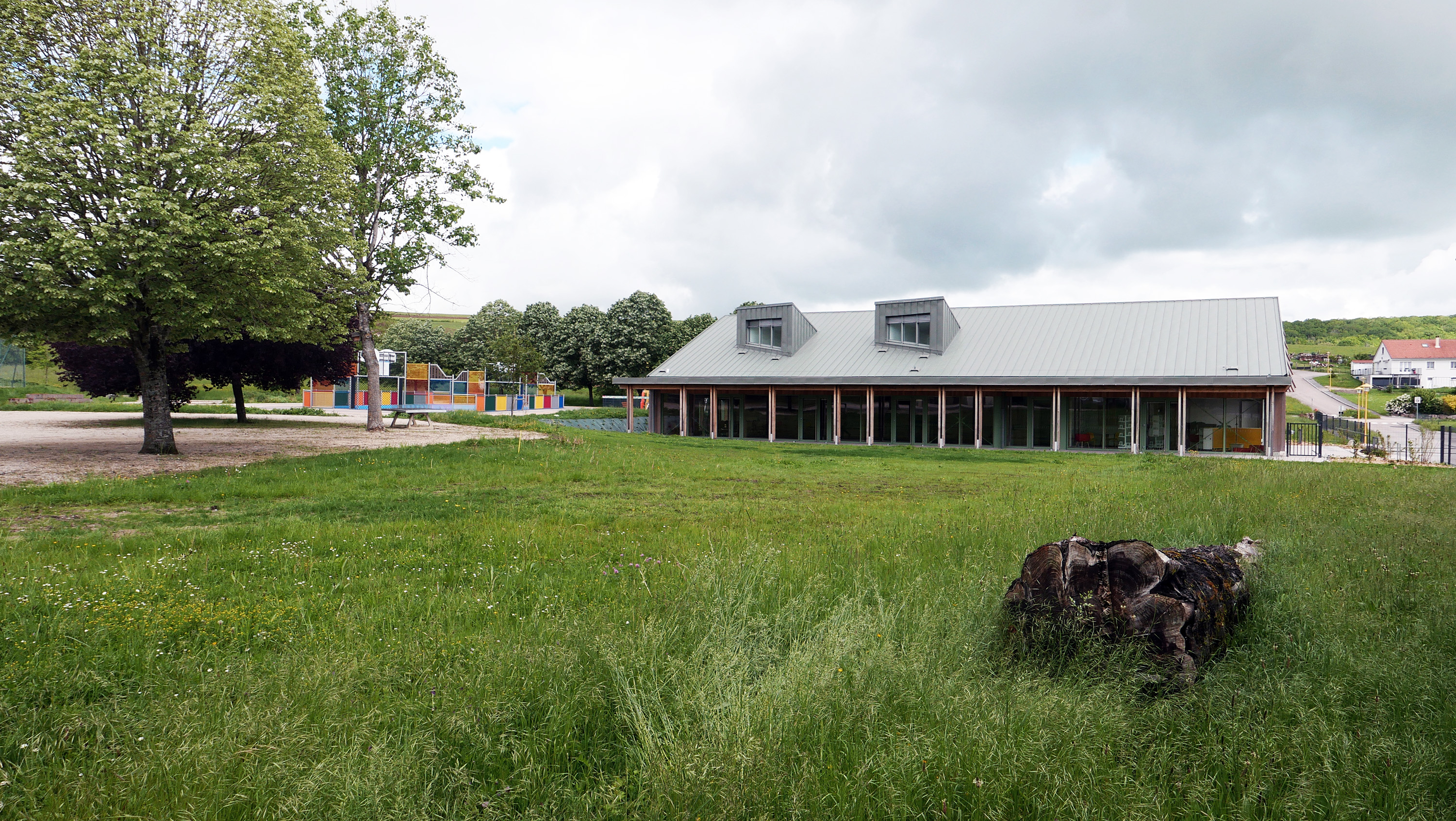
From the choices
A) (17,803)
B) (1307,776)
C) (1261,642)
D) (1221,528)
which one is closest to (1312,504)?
(1221,528)

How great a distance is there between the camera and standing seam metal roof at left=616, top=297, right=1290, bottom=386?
26516mm

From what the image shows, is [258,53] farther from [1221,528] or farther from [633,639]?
[1221,528]

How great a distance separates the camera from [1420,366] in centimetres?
9681

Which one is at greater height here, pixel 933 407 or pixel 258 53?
pixel 258 53

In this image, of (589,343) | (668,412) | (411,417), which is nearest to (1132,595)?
(411,417)

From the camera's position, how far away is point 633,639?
395 centimetres

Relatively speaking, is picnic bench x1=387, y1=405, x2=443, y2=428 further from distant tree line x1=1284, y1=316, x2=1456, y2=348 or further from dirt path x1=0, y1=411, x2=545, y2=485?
distant tree line x1=1284, y1=316, x2=1456, y2=348

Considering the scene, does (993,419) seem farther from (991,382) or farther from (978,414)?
(991,382)

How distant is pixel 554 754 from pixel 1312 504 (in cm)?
1125

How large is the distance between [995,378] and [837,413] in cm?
661

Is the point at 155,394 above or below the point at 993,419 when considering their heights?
above

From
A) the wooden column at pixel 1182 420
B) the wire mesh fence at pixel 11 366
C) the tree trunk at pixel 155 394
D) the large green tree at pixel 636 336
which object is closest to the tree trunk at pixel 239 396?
the tree trunk at pixel 155 394

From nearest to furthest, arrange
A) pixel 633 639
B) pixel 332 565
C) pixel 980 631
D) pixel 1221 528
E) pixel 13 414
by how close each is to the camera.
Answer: pixel 633 639, pixel 980 631, pixel 332 565, pixel 1221 528, pixel 13 414

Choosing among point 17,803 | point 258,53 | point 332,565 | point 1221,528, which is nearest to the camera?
point 17,803
